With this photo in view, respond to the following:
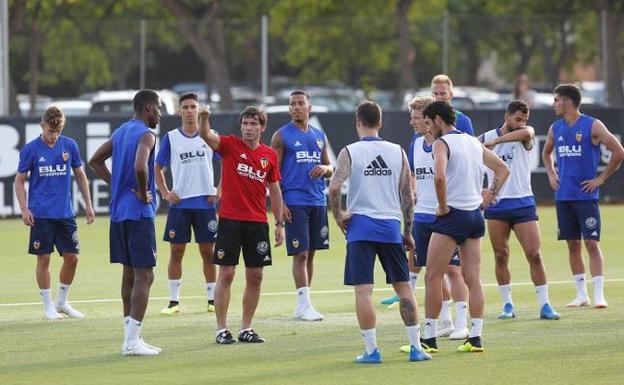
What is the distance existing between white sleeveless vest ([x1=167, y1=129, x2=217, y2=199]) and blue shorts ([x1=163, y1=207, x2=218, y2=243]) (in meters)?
0.19

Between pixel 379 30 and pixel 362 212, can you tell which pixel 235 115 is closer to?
pixel 379 30

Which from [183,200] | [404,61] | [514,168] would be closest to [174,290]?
[183,200]

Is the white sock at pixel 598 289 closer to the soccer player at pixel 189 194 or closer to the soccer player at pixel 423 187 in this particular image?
the soccer player at pixel 423 187

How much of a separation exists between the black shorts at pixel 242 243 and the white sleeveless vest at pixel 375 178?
1.28 metres

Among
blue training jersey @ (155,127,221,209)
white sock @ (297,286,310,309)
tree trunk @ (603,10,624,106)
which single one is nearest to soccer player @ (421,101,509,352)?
white sock @ (297,286,310,309)

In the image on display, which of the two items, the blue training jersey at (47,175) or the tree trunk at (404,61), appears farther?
the tree trunk at (404,61)

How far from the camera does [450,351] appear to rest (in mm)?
11883

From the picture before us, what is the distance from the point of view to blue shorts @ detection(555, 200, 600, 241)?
15.0m

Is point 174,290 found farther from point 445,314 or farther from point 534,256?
point 534,256

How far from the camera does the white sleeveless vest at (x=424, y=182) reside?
13.0m

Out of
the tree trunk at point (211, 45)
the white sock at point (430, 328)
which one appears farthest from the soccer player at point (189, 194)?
the tree trunk at point (211, 45)

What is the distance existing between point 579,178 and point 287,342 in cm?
428

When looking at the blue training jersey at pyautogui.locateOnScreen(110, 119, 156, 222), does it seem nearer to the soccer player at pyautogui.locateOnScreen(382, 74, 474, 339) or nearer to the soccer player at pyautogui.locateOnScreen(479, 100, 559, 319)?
the soccer player at pyautogui.locateOnScreen(382, 74, 474, 339)

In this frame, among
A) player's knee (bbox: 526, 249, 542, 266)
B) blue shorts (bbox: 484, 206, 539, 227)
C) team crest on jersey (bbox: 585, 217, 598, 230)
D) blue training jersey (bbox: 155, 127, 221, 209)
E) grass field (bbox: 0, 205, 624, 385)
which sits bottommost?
grass field (bbox: 0, 205, 624, 385)
